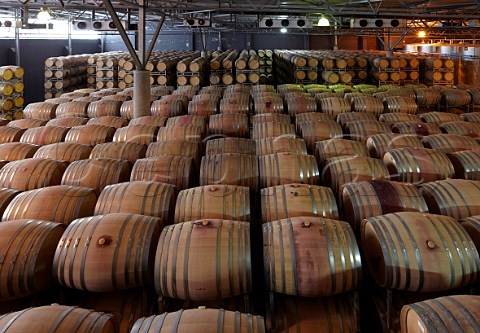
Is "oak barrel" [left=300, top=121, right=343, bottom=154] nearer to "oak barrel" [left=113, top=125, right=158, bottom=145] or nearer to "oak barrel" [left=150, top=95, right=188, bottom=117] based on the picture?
"oak barrel" [left=113, top=125, right=158, bottom=145]

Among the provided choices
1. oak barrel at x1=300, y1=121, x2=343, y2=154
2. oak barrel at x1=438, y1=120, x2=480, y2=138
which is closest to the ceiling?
oak barrel at x1=438, y1=120, x2=480, y2=138

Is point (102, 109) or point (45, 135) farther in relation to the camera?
point (102, 109)

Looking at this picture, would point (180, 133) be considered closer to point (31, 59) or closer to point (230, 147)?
point (230, 147)

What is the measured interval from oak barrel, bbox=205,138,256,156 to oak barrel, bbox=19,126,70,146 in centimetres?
273

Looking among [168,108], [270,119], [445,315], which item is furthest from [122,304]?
[168,108]

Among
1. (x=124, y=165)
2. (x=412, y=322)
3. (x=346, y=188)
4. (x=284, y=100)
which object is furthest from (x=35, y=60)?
(x=412, y=322)

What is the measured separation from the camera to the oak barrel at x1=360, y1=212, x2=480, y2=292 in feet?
11.0

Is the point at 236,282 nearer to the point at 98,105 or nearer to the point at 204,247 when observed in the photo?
the point at 204,247

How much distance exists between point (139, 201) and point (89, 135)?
3293mm

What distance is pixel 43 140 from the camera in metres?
7.30

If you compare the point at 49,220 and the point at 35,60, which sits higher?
the point at 35,60

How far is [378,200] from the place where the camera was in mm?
4285

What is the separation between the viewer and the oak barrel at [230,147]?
20.1 feet

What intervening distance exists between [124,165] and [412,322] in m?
3.90
